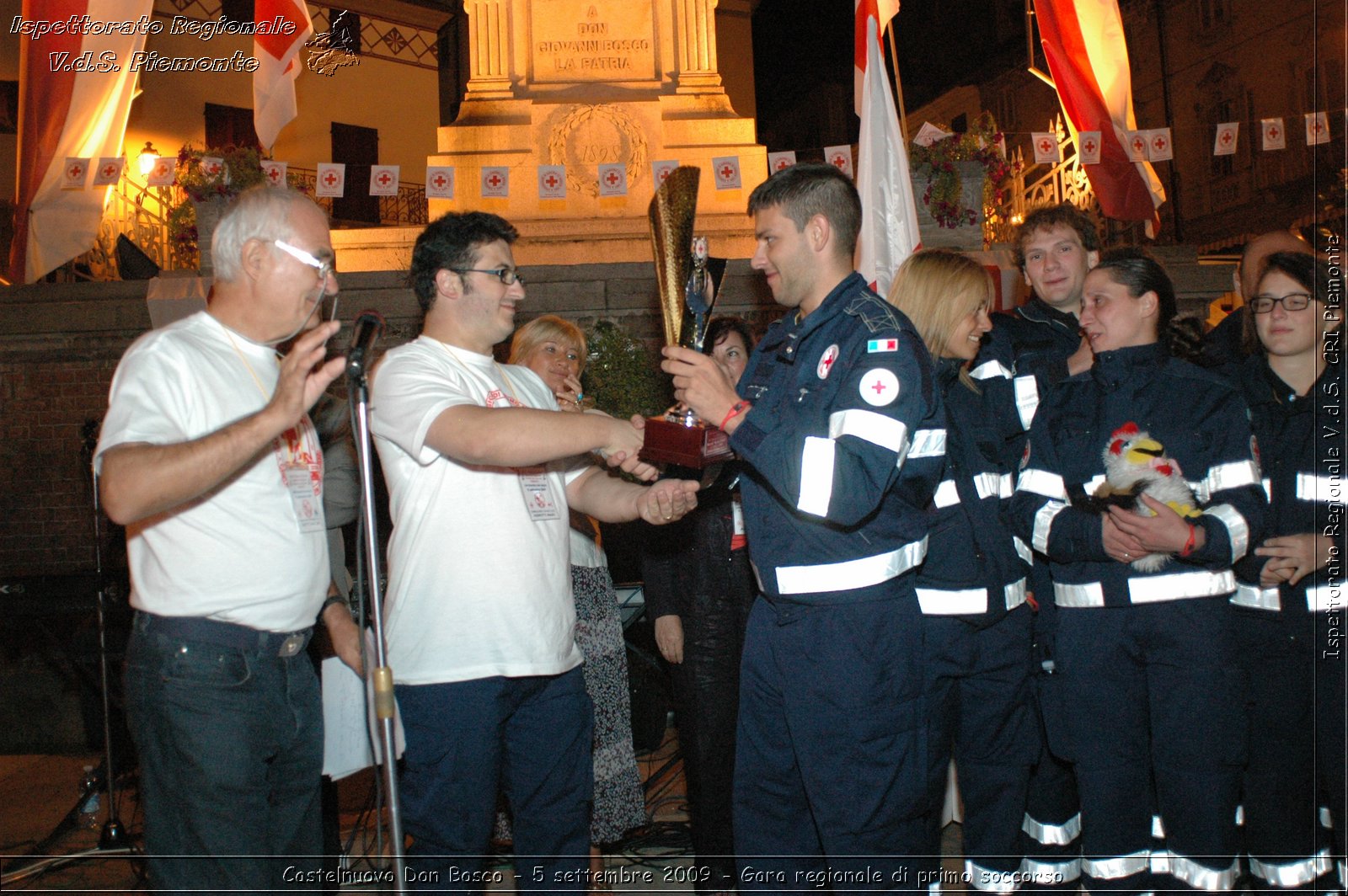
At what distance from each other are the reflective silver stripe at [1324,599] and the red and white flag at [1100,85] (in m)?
7.08

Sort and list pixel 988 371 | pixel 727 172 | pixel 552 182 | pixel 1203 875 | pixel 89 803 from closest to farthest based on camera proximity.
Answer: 1. pixel 1203 875
2. pixel 988 371
3. pixel 89 803
4. pixel 727 172
5. pixel 552 182

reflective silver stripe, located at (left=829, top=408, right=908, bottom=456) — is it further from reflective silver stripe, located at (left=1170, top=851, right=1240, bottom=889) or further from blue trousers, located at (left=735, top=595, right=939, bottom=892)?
reflective silver stripe, located at (left=1170, top=851, right=1240, bottom=889)

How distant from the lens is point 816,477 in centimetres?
278

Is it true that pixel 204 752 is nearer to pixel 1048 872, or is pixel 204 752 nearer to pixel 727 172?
pixel 1048 872

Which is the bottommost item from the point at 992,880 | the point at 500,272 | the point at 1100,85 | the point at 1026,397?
the point at 992,880

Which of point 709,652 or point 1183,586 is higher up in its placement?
point 1183,586

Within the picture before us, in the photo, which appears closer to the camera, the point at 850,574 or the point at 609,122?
the point at 850,574

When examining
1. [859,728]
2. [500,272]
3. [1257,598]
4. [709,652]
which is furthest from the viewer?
[709,652]

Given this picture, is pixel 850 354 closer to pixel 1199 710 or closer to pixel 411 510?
pixel 411 510

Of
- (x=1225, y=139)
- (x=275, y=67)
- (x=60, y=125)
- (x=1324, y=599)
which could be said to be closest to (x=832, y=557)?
(x=1324, y=599)

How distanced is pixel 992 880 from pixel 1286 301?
2.47 metres

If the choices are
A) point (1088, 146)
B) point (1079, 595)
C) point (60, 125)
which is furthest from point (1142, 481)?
point (60, 125)

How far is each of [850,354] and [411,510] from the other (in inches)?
53.7

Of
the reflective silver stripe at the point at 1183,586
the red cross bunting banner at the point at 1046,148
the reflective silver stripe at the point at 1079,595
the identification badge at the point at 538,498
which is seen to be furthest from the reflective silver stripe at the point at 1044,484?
the red cross bunting banner at the point at 1046,148
